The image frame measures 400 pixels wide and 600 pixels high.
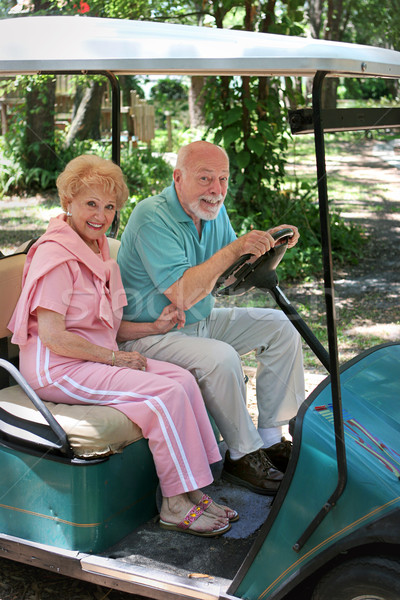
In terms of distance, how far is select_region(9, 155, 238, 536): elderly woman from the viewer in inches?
88.4

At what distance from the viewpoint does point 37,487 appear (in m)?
2.19

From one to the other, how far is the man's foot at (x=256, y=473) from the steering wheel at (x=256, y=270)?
23.5 inches

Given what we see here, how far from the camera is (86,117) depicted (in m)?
9.27

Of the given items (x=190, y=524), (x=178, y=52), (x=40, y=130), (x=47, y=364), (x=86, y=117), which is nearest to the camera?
(x=178, y=52)

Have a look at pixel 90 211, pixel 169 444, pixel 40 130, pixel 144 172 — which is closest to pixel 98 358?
pixel 169 444

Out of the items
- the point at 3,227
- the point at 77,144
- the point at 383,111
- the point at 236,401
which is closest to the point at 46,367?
the point at 236,401

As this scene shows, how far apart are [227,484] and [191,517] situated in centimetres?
31

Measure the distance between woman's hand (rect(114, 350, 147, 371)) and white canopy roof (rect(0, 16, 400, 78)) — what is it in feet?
3.22

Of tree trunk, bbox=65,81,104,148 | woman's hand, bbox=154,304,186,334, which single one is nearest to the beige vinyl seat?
woman's hand, bbox=154,304,186,334

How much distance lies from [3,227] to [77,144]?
69.4 inches

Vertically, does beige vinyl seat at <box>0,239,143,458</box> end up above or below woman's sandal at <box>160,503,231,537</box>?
above

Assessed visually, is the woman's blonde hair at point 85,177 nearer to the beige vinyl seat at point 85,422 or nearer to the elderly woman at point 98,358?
the elderly woman at point 98,358

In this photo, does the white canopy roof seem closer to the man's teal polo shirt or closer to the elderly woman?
the elderly woman

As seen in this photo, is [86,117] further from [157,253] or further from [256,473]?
[256,473]
